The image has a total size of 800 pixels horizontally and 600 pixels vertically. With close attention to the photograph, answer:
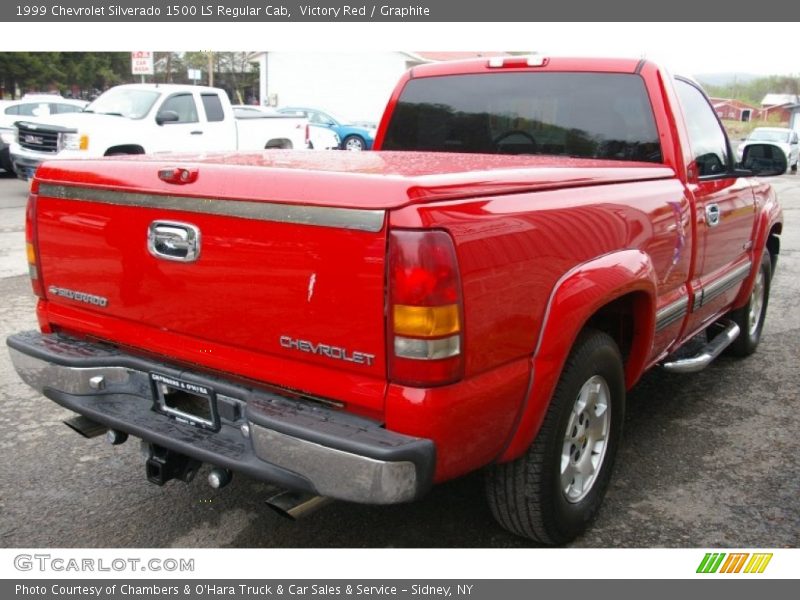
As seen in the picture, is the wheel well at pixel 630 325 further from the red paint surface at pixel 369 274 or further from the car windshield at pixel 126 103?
the car windshield at pixel 126 103

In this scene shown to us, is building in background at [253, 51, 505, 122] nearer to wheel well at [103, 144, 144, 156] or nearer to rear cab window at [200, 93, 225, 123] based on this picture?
rear cab window at [200, 93, 225, 123]

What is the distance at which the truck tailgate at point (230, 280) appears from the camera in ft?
7.17

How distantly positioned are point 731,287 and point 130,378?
11.0ft

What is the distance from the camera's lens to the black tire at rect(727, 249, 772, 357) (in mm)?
4980

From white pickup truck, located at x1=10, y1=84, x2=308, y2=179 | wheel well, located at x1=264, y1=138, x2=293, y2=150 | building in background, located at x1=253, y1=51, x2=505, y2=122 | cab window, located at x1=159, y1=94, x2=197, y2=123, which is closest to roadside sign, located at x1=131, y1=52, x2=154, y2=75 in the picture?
wheel well, located at x1=264, y1=138, x2=293, y2=150

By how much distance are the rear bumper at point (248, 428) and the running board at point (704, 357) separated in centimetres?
200

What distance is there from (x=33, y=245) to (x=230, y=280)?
1107 mm

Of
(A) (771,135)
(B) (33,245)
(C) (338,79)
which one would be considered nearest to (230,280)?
(B) (33,245)

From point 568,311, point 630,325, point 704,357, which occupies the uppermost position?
point 568,311

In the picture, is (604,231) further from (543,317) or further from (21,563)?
(21,563)

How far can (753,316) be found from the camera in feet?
17.4

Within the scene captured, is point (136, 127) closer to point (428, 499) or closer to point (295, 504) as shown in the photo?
point (428, 499)

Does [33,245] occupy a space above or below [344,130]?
below

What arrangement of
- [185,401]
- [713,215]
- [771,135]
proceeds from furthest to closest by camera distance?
[771,135], [713,215], [185,401]
